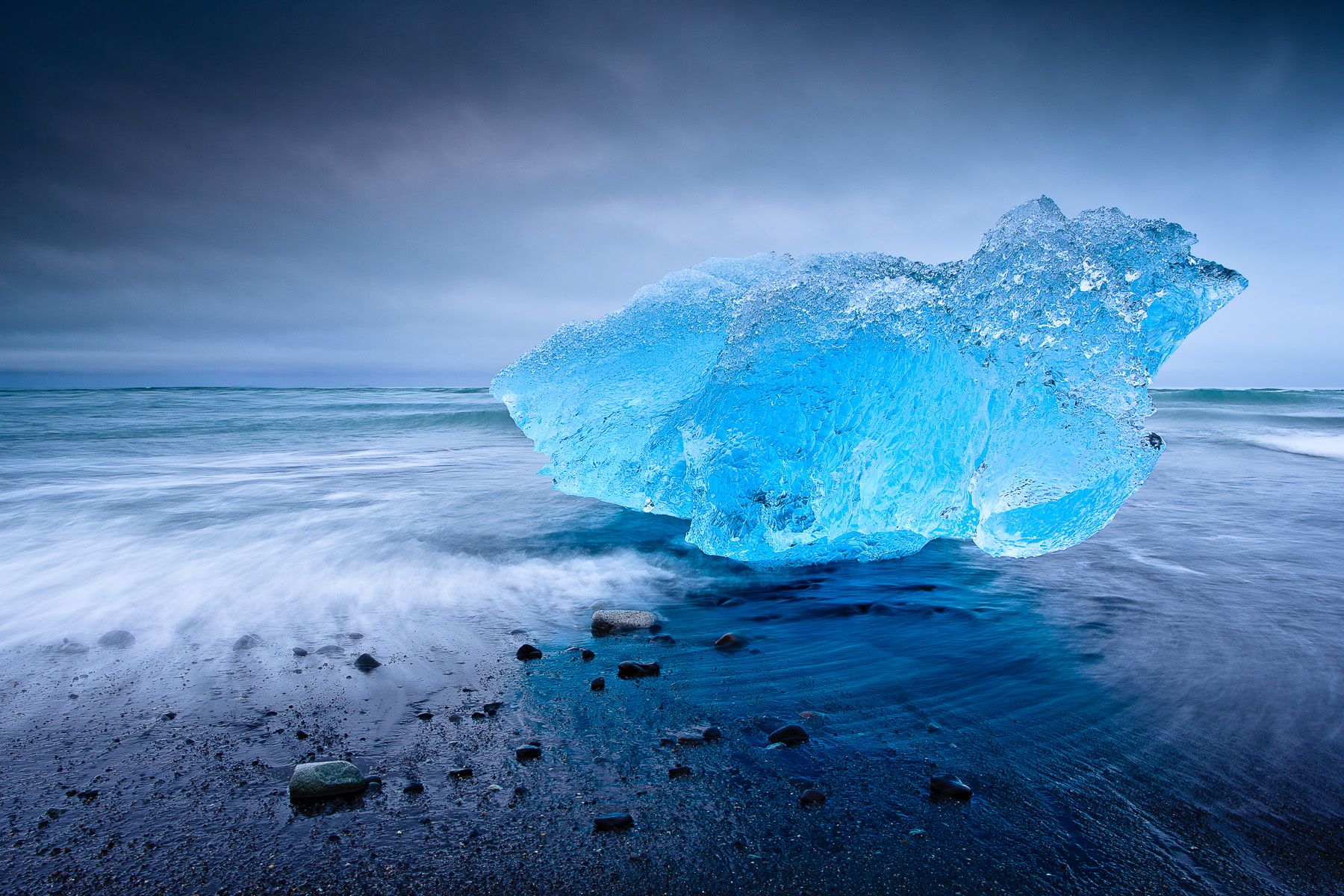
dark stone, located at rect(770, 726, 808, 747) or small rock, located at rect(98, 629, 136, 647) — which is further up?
dark stone, located at rect(770, 726, 808, 747)

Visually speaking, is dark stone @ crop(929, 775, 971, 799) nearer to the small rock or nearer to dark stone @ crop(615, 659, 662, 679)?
dark stone @ crop(615, 659, 662, 679)

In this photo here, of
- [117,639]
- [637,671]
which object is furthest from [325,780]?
[117,639]

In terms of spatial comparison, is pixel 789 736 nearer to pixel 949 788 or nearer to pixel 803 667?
pixel 949 788

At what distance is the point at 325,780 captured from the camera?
1.94m

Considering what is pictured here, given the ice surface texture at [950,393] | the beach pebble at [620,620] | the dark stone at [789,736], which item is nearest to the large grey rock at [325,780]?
the dark stone at [789,736]

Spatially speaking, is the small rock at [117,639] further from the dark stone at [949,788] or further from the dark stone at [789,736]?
the dark stone at [949,788]

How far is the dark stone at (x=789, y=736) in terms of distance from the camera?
2.27 metres

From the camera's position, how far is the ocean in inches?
70.7

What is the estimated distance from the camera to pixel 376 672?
9.46ft

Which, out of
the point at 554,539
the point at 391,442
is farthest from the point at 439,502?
the point at 391,442

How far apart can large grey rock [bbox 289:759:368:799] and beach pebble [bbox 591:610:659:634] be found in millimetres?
1534

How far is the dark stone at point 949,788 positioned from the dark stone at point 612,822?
914mm

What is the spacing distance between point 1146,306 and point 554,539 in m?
4.35

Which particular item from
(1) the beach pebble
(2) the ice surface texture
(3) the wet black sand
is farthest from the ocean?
(2) the ice surface texture
